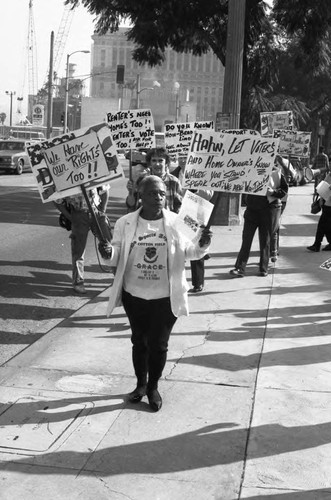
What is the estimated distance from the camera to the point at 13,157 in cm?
3203

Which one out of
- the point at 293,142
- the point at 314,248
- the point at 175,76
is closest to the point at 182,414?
the point at 314,248

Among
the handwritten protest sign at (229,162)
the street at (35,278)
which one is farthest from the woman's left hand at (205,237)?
the street at (35,278)

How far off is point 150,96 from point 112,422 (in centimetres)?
13509

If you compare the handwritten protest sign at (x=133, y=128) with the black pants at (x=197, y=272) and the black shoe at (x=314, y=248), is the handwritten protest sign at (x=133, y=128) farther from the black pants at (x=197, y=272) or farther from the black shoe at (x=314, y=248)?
the black shoe at (x=314, y=248)

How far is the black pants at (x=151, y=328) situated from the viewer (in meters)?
4.60

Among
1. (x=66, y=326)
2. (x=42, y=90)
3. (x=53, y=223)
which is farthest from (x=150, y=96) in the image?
(x=66, y=326)

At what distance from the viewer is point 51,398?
4.83m

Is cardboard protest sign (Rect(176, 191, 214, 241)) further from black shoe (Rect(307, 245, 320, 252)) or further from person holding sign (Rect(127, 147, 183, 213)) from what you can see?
black shoe (Rect(307, 245, 320, 252))

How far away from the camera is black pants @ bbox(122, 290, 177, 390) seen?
4.60m

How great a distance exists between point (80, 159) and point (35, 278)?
4008 millimetres

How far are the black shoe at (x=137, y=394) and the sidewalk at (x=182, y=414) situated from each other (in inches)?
2.2

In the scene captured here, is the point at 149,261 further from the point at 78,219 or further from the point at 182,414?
the point at 78,219

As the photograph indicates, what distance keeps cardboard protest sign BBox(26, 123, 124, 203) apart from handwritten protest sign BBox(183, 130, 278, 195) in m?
0.79

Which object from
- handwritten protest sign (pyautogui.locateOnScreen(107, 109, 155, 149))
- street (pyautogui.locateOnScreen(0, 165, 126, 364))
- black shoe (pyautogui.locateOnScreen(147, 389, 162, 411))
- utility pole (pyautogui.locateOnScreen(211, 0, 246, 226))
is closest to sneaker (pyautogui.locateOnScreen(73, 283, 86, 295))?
street (pyautogui.locateOnScreen(0, 165, 126, 364))
